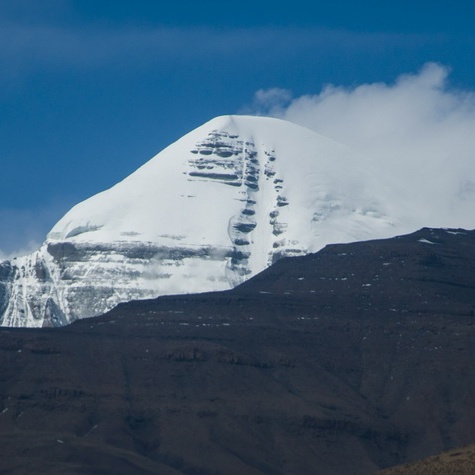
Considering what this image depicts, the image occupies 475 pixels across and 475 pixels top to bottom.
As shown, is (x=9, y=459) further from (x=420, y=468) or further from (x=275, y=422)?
(x=420, y=468)

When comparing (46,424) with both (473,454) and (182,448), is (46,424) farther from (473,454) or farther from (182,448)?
(473,454)

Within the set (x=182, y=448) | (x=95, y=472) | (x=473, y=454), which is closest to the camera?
(x=473, y=454)

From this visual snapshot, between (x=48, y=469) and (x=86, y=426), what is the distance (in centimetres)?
1557

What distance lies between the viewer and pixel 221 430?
196875mm

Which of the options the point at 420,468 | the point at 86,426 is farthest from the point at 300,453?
the point at 420,468

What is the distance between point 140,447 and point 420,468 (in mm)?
66014

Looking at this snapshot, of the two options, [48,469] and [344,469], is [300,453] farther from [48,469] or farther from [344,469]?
[48,469]

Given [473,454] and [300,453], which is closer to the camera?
[473,454]

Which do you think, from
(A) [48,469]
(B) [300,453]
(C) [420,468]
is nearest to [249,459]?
(B) [300,453]

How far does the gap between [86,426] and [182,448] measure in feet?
32.6

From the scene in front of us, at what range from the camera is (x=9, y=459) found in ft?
605

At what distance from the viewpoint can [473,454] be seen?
132 m

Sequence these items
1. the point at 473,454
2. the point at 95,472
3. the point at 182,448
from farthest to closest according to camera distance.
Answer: the point at 182,448 → the point at 95,472 → the point at 473,454

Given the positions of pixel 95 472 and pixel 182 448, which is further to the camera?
pixel 182 448
